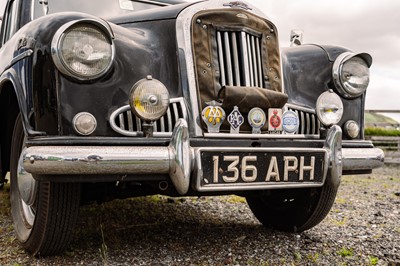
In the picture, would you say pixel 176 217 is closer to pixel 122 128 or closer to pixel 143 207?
pixel 143 207

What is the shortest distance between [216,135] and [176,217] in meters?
1.42

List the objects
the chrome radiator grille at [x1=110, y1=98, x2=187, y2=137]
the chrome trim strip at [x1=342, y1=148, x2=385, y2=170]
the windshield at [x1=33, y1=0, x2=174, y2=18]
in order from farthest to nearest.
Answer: the windshield at [x1=33, y1=0, x2=174, y2=18] → the chrome trim strip at [x1=342, y1=148, x2=385, y2=170] → the chrome radiator grille at [x1=110, y1=98, x2=187, y2=137]

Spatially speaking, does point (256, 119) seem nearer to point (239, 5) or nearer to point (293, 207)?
point (239, 5)

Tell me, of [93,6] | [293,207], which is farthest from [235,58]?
[93,6]

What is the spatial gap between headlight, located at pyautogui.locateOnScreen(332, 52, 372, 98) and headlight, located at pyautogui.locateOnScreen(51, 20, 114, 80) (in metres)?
1.39

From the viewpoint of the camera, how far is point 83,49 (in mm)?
2135

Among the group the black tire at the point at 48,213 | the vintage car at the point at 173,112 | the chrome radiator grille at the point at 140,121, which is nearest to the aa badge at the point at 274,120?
the vintage car at the point at 173,112

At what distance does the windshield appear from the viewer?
3.30 metres

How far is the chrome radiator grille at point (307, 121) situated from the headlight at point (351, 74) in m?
0.25

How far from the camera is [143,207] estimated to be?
3.91 metres

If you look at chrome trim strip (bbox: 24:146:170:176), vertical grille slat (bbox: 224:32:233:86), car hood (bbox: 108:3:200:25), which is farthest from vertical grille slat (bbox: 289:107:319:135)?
chrome trim strip (bbox: 24:146:170:176)

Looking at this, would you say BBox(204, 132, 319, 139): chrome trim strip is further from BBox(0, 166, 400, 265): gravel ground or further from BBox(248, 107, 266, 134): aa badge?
BBox(0, 166, 400, 265): gravel ground

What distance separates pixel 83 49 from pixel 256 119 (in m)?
0.94

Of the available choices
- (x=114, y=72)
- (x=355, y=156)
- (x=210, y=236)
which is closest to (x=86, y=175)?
(x=114, y=72)
